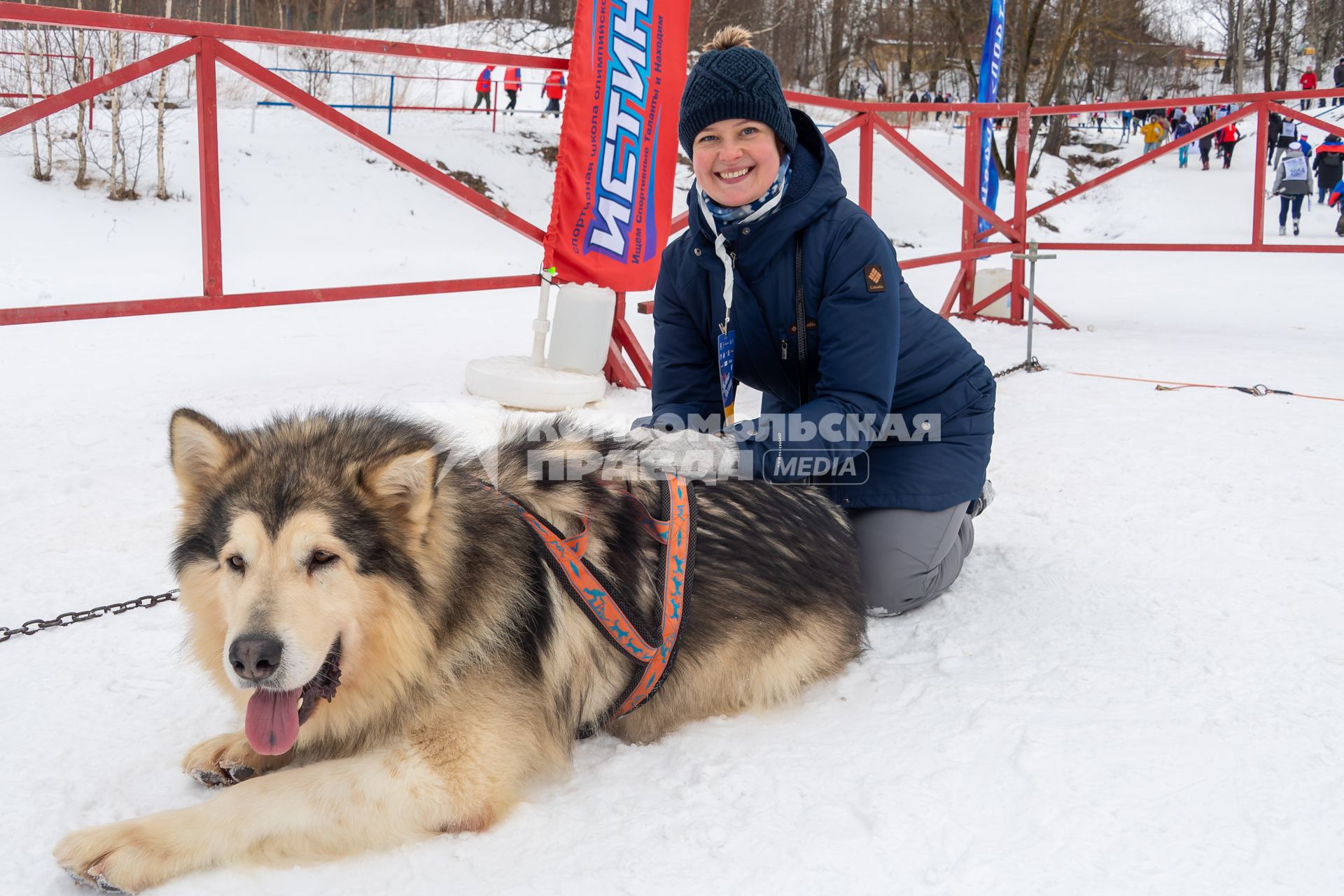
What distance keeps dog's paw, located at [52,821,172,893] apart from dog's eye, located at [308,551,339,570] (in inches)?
22.8

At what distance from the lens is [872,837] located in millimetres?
1896

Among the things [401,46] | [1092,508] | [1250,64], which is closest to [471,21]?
[401,46]

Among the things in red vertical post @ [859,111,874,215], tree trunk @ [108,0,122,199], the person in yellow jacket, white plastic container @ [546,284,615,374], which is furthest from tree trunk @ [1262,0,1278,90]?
white plastic container @ [546,284,615,374]

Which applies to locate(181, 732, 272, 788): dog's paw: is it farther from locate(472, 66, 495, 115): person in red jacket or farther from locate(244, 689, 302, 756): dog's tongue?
locate(472, 66, 495, 115): person in red jacket

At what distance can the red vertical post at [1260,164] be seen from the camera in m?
7.55

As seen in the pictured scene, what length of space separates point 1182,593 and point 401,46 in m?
4.41

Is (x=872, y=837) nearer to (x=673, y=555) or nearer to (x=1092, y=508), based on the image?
(x=673, y=555)

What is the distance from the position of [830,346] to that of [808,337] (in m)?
0.22

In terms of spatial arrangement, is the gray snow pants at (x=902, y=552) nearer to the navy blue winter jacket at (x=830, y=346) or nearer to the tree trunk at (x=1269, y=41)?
the navy blue winter jacket at (x=830, y=346)

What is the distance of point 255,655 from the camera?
5.39 feet

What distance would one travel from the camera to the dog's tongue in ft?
5.94

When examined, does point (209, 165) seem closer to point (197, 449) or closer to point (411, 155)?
point (411, 155)

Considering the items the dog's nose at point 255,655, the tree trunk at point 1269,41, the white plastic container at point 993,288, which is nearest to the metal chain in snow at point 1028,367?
the white plastic container at point 993,288

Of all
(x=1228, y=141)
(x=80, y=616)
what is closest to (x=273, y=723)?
(x=80, y=616)
